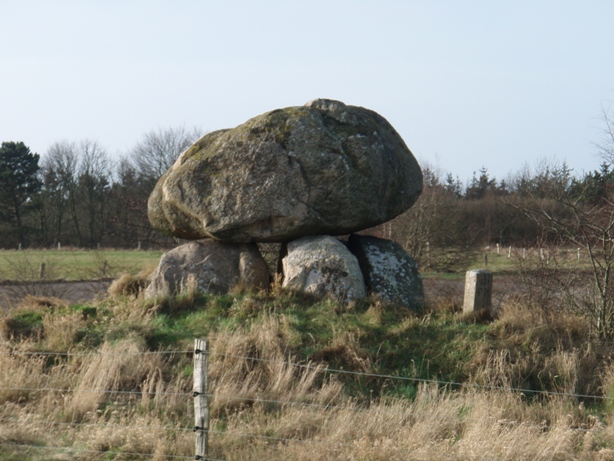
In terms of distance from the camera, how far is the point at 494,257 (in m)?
33.3

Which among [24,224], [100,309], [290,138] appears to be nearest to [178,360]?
[100,309]

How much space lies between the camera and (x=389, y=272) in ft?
37.4

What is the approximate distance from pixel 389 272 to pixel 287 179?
2183 millimetres

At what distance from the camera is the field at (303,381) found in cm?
666

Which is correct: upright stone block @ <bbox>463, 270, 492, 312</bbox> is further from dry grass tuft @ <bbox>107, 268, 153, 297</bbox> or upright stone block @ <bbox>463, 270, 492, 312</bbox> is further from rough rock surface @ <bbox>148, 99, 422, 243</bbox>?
dry grass tuft @ <bbox>107, 268, 153, 297</bbox>

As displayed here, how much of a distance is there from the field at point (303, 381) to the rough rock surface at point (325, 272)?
27 cm

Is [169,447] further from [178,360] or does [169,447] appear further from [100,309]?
[100,309]

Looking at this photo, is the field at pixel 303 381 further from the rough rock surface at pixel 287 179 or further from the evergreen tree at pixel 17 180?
the evergreen tree at pixel 17 180

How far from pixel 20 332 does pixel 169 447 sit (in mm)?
4982

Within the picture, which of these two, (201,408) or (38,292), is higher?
(38,292)

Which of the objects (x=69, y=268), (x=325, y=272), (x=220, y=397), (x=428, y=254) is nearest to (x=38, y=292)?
(x=325, y=272)

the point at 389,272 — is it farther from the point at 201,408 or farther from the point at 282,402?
the point at 201,408

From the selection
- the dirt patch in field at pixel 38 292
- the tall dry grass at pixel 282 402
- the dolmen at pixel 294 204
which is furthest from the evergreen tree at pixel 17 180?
the tall dry grass at pixel 282 402

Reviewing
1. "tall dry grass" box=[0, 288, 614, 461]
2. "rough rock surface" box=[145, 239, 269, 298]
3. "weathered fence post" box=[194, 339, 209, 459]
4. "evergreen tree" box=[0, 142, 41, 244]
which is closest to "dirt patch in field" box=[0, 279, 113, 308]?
"rough rock surface" box=[145, 239, 269, 298]
